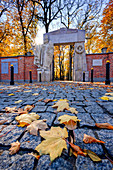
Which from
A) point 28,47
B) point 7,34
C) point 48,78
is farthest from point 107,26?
point 7,34

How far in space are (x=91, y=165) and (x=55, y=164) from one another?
207 millimetres

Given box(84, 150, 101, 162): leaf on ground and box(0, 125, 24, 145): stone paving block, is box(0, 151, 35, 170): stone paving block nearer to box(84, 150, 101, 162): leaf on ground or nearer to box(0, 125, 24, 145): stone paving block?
box(0, 125, 24, 145): stone paving block

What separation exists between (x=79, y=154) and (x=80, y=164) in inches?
2.8

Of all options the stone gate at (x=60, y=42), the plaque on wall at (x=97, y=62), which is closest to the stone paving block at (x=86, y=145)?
the stone gate at (x=60, y=42)

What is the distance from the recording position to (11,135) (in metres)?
0.82

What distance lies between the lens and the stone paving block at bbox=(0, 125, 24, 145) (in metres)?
0.74

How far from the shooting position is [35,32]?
45.8 feet

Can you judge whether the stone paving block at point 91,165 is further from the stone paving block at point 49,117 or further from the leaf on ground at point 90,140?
the stone paving block at point 49,117

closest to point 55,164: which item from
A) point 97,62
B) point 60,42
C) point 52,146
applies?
point 52,146

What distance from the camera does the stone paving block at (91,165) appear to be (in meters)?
0.50

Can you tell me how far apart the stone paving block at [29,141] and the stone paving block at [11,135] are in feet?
0.25

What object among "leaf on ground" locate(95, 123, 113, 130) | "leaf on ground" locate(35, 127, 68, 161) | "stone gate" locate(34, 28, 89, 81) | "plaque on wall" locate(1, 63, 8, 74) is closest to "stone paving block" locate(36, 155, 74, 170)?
"leaf on ground" locate(35, 127, 68, 161)

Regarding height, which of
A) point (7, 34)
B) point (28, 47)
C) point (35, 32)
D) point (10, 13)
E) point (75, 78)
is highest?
point (10, 13)

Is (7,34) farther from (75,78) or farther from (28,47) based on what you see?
(75,78)
